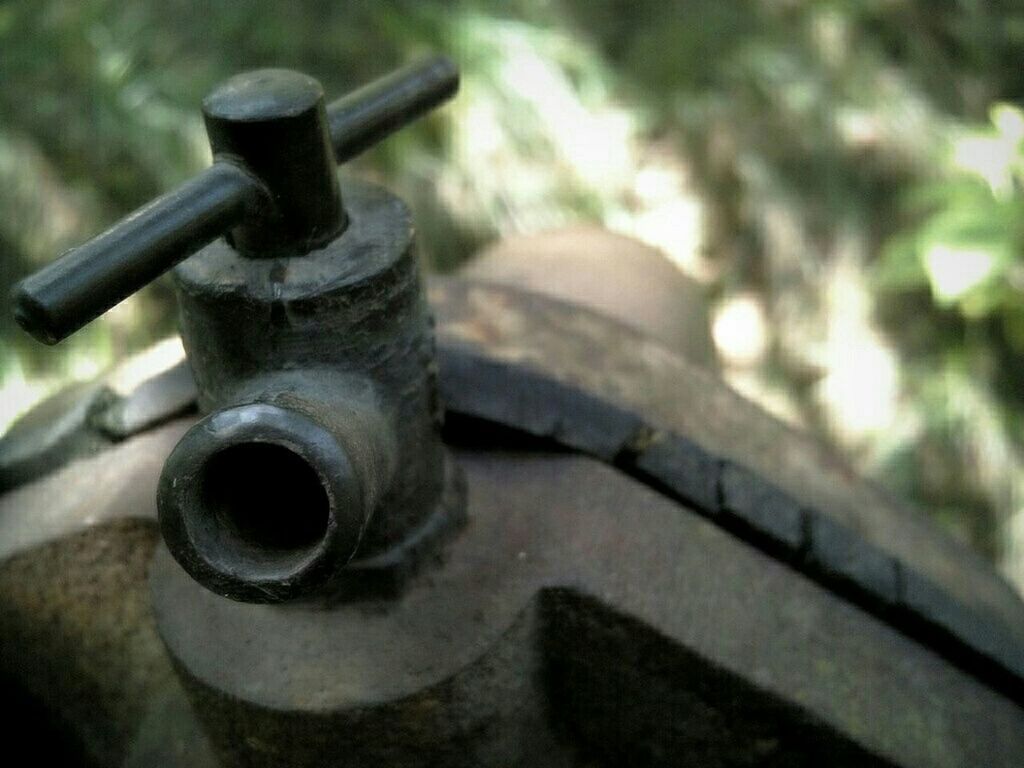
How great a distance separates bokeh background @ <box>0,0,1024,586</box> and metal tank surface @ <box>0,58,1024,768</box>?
104 centimetres

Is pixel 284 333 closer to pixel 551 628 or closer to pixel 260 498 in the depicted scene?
pixel 260 498

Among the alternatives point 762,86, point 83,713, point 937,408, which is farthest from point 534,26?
point 83,713

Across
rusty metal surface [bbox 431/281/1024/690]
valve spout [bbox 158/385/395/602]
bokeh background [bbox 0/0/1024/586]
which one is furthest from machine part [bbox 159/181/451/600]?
bokeh background [bbox 0/0/1024/586]

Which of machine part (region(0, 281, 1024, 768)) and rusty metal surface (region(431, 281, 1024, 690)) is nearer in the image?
machine part (region(0, 281, 1024, 768))

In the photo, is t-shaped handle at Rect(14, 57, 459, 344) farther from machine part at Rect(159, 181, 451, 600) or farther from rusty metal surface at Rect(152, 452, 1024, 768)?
rusty metal surface at Rect(152, 452, 1024, 768)

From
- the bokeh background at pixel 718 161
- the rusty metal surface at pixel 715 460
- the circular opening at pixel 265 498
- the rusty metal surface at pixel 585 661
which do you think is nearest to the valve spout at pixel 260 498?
the circular opening at pixel 265 498

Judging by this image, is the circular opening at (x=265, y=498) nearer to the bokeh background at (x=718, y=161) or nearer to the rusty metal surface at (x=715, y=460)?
the rusty metal surface at (x=715, y=460)

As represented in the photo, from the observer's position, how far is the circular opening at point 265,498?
1.88 feet

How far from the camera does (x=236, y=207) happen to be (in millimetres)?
597

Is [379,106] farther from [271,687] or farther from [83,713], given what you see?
Answer: [83,713]

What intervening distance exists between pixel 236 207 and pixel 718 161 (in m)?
2.07

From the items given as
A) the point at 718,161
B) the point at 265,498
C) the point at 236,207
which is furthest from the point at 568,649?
the point at 718,161

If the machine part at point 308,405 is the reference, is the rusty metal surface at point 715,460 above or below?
below

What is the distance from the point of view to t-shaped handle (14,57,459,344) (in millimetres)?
527
